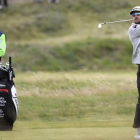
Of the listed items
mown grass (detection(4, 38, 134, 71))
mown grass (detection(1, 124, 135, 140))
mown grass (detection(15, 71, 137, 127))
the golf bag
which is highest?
the golf bag

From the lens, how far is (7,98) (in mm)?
6336

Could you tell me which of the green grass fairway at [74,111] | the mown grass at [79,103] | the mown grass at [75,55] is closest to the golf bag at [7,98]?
the green grass fairway at [74,111]

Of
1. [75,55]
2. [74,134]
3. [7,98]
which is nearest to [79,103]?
[7,98]

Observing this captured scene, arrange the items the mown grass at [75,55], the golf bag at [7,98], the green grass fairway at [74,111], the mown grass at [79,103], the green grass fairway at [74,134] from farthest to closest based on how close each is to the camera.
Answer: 1. the mown grass at [75,55]
2. the mown grass at [79,103]
3. the golf bag at [7,98]
4. the green grass fairway at [74,111]
5. the green grass fairway at [74,134]

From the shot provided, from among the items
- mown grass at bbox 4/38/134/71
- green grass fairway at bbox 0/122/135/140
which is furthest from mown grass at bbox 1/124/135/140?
mown grass at bbox 4/38/134/71

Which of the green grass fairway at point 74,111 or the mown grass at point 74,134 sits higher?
the mown grass at point 74,134

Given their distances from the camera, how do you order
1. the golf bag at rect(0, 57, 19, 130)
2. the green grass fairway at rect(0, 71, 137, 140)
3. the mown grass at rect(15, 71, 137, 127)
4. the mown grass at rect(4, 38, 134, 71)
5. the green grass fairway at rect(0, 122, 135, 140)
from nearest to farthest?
1. the green grass fairway at rect(0, 122, 135, 140)
2. the green grass fairway at rect(0, 71, 137, 140)
3. the golf bag at rect(0, 57, 19, 130)
4. the mown grass at rect(15, 71, 137, 127)
5. the mown grass at rect(4, 38, 134, 71)

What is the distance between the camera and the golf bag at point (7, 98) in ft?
20.7

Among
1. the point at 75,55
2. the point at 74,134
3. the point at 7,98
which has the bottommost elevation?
the point at 75,55

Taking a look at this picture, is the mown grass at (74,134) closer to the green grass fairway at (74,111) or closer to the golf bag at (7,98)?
the green grass fairway at (74,111)

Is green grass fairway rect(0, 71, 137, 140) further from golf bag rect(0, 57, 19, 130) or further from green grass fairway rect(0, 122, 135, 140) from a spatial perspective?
golf bag rect(0, 57, 19, 130)

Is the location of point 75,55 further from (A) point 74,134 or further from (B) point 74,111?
(A) point 74,134

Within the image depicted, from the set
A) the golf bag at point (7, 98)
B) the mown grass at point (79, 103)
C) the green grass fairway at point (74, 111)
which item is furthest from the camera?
the mown grass at point (79, 103)

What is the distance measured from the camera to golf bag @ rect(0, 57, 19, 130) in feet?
20.7
